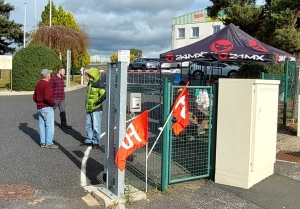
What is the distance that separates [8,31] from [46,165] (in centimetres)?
3111

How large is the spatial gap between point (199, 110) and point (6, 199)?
10.6 feet

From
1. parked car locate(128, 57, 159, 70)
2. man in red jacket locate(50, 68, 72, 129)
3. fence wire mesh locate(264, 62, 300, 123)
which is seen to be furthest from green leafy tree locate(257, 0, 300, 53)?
parked car locate(128, 57, 159, 70)

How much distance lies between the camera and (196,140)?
19.1 ft

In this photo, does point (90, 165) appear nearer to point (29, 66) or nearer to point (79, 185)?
point (79, 185)

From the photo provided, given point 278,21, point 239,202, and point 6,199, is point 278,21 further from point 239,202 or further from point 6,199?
point 6,199

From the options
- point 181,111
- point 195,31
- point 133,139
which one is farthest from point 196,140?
point 195,31

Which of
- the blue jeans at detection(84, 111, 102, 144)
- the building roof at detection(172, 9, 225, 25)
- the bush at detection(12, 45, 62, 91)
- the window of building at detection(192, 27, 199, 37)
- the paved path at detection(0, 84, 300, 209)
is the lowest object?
the paved path at detection(0, 84, 300, 209)

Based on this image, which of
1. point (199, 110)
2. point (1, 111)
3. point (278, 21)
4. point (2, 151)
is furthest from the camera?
point (278, 21)

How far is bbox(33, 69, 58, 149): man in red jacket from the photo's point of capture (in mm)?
7797

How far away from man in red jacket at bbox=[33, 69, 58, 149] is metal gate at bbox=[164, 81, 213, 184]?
10.4 ft

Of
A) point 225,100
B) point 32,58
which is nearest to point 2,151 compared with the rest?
point 225,100

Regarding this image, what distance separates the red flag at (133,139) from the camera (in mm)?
4746

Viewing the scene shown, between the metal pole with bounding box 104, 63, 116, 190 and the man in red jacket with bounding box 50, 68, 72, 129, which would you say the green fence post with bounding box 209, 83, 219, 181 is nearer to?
the metal pole with bounding box 104, 63, 116, 190

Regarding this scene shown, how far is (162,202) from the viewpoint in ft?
16.1
